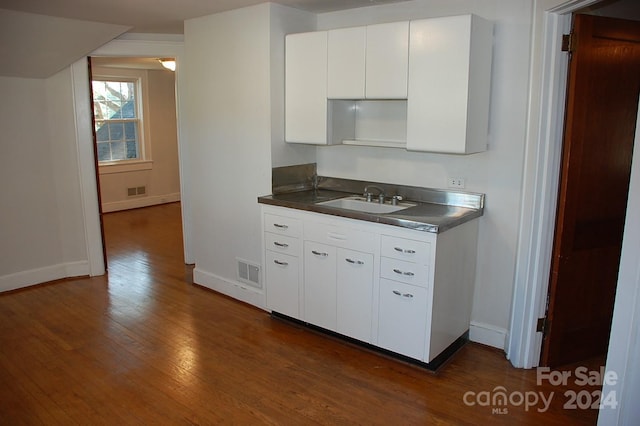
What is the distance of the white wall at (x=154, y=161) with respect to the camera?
780cm

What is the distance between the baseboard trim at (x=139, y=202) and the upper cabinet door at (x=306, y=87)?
505 centimetres

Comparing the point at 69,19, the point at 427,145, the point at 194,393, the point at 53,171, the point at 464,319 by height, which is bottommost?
the point at 194,393

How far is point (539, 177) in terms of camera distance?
2.92m

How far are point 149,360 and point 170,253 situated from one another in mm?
2571

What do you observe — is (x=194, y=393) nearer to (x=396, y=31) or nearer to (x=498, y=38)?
(x=396, y=31)

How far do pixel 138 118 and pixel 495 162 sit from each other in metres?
6.49

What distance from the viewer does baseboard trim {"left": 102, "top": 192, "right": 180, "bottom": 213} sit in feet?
25.6

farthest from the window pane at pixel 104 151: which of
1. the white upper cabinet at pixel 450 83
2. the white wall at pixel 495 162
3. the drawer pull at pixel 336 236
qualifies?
the white upper cabinet at pixel 450 83

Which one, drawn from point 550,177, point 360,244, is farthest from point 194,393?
point 550,177

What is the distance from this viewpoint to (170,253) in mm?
5648

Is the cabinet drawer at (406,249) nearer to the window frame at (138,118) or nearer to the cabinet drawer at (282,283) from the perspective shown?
the cabinet drawer at (282,283)

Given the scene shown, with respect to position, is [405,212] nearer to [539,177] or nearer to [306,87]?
[539,177]

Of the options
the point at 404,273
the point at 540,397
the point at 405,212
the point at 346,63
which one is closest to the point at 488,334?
the point at 540,397

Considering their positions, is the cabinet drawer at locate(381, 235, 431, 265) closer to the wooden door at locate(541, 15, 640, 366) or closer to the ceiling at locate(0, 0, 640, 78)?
the wooden door at locate(541, 15, 640, 366)
